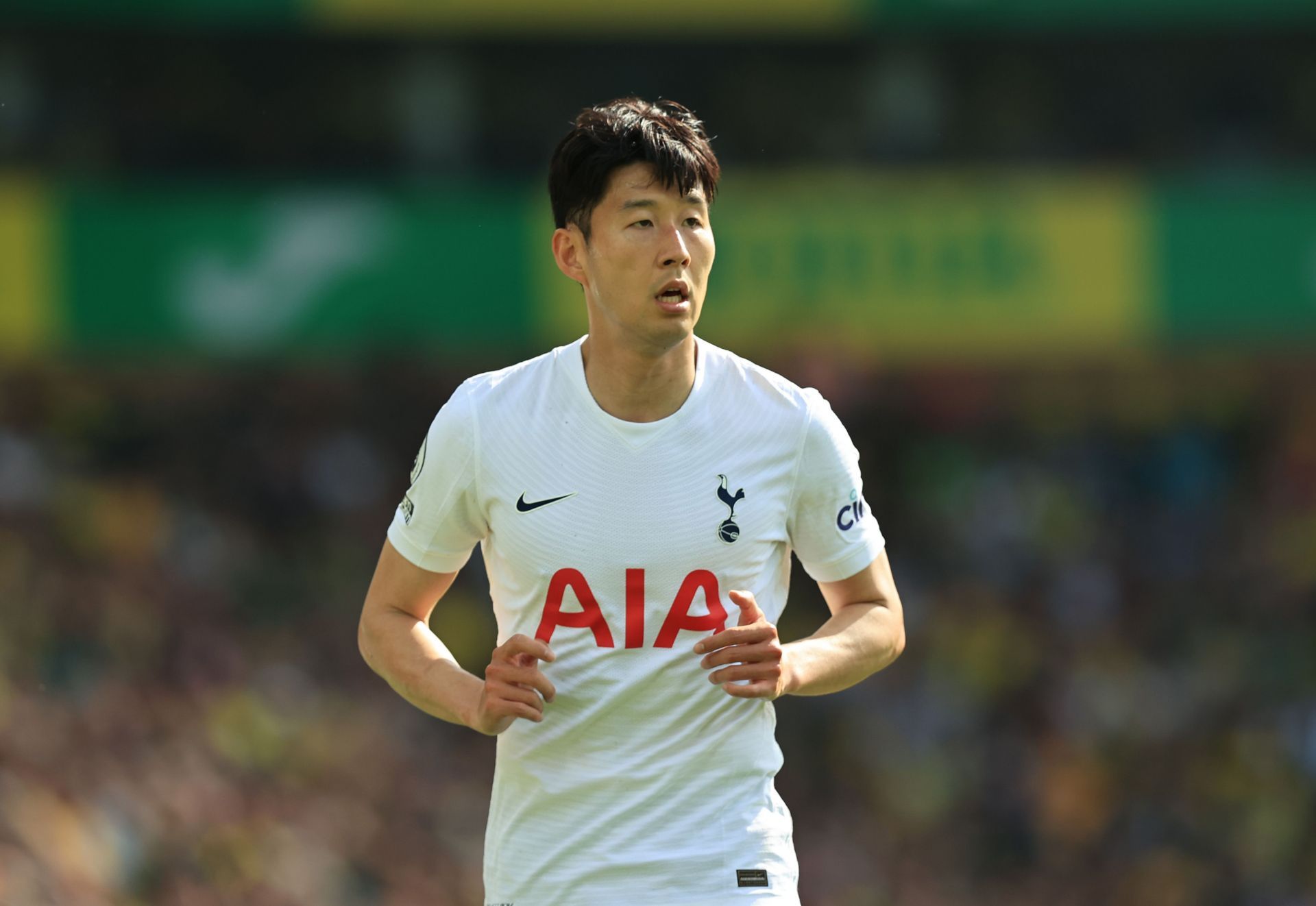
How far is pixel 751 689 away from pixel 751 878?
44 centimetres

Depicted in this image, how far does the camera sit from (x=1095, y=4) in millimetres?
17531

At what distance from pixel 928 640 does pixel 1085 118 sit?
6227mm

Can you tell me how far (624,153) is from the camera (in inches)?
157

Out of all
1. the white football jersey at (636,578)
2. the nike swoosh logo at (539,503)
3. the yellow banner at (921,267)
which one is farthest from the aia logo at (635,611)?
the yellow banner at (921,267)

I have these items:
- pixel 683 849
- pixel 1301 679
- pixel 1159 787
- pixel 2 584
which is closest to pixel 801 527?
pixel 683 849

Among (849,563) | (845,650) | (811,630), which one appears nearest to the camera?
(845,650)

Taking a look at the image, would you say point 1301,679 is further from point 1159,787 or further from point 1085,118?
point 1085,118

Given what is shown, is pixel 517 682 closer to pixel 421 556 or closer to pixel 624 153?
pixel 421 556

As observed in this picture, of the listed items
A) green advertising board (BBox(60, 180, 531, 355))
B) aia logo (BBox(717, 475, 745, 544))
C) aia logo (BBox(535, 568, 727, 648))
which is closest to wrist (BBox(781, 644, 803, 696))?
aia logo (BBox(535, 568, 727, 648))

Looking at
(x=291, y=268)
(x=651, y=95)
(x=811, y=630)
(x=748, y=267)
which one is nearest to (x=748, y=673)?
(x=811, y=630)

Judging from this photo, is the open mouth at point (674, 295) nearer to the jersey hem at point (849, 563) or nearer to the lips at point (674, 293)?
the lips at point (674, 293)

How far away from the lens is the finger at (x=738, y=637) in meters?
3.72

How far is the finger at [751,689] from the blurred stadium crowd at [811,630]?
196 inches

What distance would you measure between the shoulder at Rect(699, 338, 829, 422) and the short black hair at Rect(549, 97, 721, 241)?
1.24 ft
